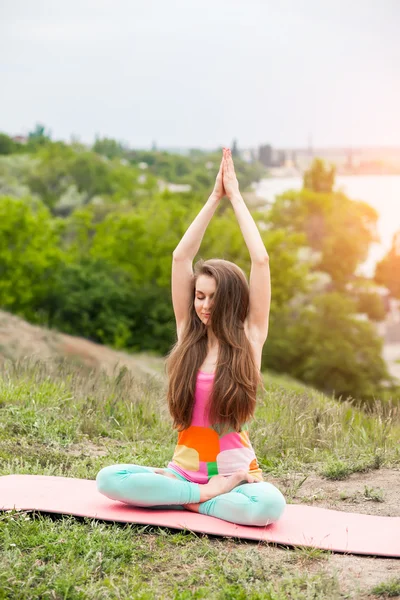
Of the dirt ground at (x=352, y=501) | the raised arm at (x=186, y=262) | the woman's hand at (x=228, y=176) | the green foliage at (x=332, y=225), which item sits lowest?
the green foliage at (x=332, y=225)

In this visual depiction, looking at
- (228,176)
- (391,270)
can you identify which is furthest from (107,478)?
(391,270)

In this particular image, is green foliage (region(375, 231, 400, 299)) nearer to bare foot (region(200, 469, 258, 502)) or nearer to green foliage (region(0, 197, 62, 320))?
green foliage (region(0, 197, 62, 320))

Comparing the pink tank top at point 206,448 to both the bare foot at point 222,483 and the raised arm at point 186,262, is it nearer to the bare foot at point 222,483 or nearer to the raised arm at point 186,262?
the bare foot at point 222,483

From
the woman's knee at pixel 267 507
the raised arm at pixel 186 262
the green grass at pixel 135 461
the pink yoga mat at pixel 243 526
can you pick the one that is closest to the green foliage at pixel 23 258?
the green grass at pixel 135 461

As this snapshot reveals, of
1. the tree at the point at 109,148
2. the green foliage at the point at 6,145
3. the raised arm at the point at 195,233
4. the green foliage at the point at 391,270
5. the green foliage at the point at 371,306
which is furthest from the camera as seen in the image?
the tree at the point at 109,148

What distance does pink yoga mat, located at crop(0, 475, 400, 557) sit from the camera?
378cm

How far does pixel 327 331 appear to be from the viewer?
39688 millimetres

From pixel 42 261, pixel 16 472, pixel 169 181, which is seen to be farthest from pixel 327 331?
pixel 16 472

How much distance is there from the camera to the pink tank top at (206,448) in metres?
3.96

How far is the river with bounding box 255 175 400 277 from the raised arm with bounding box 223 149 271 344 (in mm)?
44110

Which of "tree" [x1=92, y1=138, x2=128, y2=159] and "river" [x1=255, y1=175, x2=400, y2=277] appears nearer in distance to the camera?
"river" [x1=255, y1=175, x2=400, y2=277]

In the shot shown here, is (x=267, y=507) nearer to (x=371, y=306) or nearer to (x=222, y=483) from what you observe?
(x=222, y=483)

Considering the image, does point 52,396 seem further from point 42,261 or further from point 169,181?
point 169,181

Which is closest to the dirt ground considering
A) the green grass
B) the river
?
the green grass
